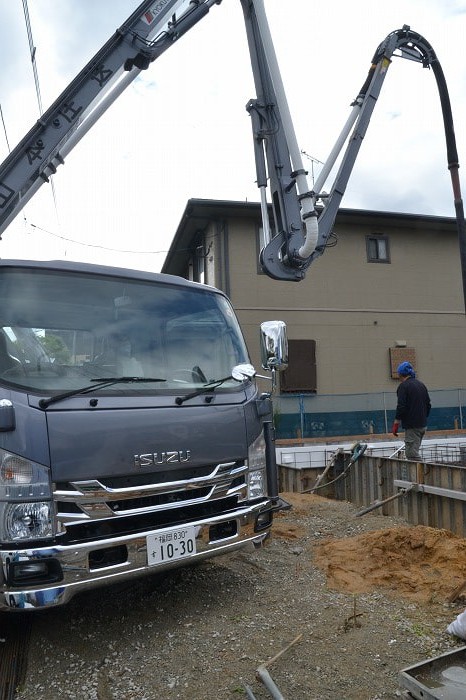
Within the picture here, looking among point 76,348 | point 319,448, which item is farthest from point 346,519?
point 319,448

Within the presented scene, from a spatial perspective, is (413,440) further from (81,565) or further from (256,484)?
(81,565)

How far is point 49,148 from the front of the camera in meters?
6.99

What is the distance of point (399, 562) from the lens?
16.0ft

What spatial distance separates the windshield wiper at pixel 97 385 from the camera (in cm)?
344

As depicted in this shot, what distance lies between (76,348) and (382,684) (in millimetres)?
2671

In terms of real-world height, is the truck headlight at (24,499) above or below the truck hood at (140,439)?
below

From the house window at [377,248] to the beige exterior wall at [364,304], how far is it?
16 centimetres

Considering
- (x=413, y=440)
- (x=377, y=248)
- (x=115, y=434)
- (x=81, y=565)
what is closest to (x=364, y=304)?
(x=377, y=248)

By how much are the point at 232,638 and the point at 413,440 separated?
5.60 m

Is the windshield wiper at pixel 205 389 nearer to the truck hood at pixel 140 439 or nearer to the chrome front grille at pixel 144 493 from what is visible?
the truck hood at pixel 140 439

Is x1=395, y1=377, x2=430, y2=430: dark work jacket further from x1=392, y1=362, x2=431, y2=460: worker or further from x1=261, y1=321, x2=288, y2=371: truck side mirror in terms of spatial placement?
x1=261, y1=321, x2=288, y2=371: truck side mirror

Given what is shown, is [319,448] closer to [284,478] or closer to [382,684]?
[284,478]

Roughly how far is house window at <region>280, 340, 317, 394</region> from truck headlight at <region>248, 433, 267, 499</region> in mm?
12106

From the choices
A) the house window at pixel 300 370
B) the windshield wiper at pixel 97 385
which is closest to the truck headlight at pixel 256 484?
the windshield wiper at pixel 97 385
